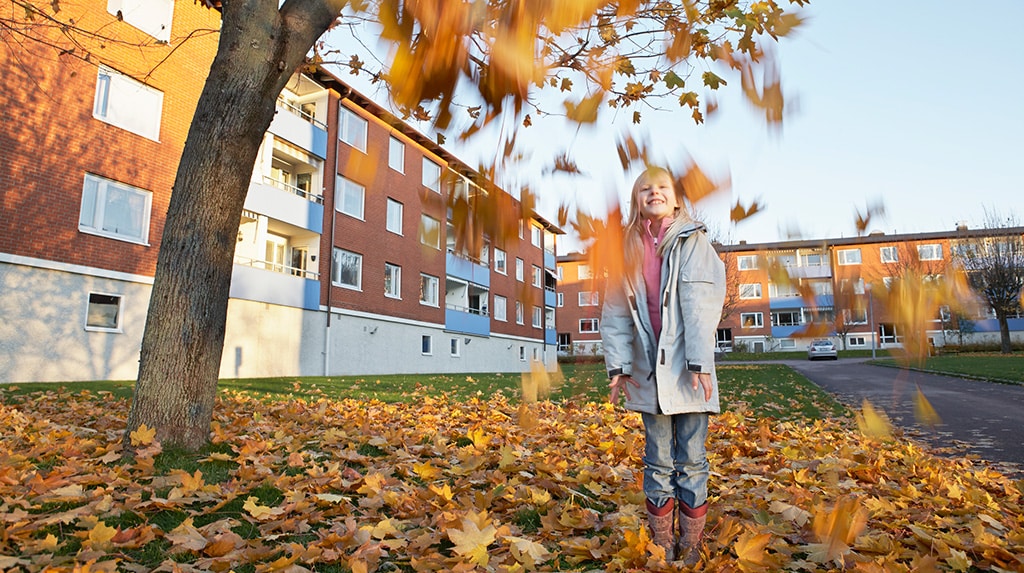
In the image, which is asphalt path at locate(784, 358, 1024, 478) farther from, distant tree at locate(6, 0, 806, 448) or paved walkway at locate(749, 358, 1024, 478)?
distant tree at locate(6, 0, 806, 448)

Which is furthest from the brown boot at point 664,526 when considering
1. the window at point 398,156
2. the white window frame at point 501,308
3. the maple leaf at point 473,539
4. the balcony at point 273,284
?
the white window frame at point 501,308

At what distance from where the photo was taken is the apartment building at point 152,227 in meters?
12.9

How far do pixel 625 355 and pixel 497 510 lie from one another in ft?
Answer: 3.77

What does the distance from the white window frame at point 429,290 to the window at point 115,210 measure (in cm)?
1317

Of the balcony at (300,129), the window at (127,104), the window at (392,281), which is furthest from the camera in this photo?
the window at (392,281)

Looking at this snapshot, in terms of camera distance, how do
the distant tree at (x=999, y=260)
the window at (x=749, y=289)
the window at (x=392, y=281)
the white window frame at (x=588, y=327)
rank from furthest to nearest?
the white window frame at (x=588, y=327)
the distant tree at (x=999, y=260)
the window at (x=392, y=281)
the window at (x=749, y=289)

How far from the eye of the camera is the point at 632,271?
2688mm

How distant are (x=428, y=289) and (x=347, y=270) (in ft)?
19.4

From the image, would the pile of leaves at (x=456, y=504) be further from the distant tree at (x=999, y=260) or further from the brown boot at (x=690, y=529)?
the distant tree at (x=999, y=260)

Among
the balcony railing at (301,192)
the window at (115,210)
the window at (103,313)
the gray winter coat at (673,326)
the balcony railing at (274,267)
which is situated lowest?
the gray winter coat at (673,326)

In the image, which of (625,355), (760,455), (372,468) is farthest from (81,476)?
(760,455)

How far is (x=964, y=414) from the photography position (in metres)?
7.91

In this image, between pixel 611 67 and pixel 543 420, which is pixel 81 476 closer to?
pixel 611 67

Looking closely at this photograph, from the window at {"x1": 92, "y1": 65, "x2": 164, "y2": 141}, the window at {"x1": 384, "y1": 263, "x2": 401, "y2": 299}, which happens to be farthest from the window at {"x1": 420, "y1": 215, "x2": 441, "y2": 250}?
the window at {"x1": 384, "y1": 263, "x2": 401, "y2": 299}
